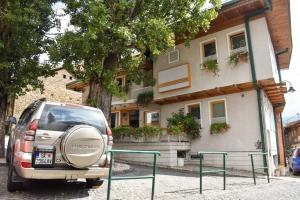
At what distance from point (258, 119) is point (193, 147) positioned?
13.0 feet

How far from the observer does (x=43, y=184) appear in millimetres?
7156

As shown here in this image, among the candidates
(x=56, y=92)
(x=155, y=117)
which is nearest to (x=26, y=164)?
(x=155, y=117)

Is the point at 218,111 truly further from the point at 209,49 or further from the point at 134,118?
the point at 134,118

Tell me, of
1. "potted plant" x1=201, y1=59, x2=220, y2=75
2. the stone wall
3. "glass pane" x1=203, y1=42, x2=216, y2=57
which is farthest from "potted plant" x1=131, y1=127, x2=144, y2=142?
the stone wall

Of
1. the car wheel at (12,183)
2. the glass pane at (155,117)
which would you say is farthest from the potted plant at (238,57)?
the car wheel at (12,183)

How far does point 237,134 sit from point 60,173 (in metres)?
10.7

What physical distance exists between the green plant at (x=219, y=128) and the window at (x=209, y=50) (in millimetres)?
3617

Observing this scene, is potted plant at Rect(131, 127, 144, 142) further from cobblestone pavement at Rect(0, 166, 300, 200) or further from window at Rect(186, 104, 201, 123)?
cobblestone pavement at Rect(0, 166, 300, 200)

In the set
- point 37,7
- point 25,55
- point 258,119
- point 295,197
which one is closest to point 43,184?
point 295,197

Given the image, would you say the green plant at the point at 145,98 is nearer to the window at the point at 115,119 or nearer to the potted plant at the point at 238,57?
the window at the point at 115,119

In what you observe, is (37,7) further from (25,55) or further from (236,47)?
(236,47)

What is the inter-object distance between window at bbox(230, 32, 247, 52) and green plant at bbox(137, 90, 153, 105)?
20.1 feet

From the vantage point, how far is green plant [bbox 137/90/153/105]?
1867cm

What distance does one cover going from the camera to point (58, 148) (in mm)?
5738
